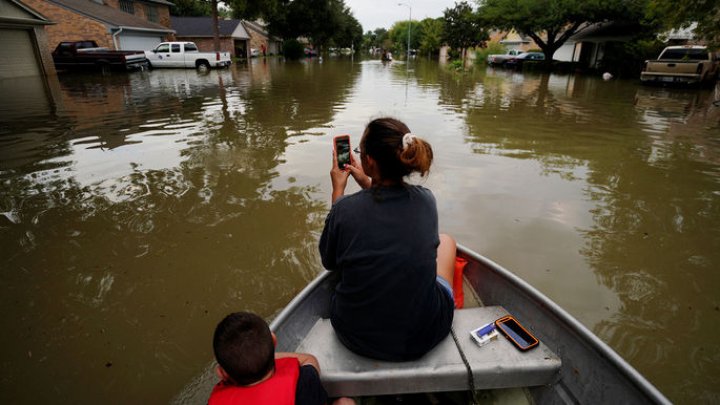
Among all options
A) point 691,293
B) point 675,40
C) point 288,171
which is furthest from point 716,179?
point 675,40

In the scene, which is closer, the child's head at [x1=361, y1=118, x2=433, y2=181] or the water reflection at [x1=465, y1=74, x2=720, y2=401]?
the child's head at [x1=361, y1=118, x2=433, y2=181]

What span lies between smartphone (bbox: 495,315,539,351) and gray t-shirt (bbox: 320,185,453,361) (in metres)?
0.44

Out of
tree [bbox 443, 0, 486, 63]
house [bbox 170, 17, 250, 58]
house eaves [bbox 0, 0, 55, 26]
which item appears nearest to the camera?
house eaves [bbox 0, 0, 55, 26]

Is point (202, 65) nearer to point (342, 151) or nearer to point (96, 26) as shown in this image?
point (96, 26)

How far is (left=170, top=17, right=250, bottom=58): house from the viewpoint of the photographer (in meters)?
37.6

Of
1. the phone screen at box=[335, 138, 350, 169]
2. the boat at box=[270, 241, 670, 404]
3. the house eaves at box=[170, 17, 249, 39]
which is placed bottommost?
the boat at box=[270, 241, 670, 404]

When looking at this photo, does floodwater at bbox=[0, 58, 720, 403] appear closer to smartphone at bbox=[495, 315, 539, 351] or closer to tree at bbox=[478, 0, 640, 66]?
smartphone at bbox=[495, 315, 539, 351]

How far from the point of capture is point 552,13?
25062 millimetres

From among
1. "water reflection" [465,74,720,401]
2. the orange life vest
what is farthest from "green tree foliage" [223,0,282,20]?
the orange life vest

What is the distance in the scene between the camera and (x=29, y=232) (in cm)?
419

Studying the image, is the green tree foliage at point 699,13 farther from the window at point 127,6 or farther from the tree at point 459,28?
the window at point 127,6

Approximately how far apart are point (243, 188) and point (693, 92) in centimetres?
1788

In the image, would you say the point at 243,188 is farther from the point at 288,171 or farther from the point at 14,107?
the point at 14,107

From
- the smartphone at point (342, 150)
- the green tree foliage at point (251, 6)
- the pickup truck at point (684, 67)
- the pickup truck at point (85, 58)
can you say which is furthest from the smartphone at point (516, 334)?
the green tree foliage at point (251, 6)
